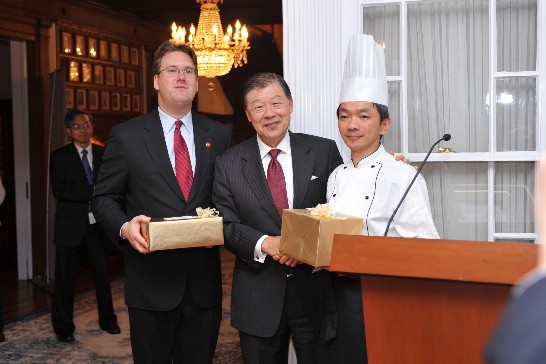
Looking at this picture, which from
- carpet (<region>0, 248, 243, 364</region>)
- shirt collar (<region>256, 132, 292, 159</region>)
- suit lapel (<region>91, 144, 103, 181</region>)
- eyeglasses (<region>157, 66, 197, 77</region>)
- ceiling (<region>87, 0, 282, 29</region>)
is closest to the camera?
shirt collar (<region>256, 132, 292, 159</region>)

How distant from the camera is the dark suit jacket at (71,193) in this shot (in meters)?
4.91

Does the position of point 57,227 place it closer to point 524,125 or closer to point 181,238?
point 181,238

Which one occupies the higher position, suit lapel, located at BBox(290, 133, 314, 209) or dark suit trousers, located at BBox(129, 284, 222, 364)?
suit lapel, located at BBox(290, 133, 314, 209)

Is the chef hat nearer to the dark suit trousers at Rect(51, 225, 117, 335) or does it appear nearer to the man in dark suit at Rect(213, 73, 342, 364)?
the man in dark suit at Rect(213, 73, 342, 364)

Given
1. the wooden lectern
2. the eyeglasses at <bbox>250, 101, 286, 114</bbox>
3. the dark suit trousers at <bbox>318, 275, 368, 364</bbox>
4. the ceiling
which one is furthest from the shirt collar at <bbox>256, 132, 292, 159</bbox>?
the ceiling

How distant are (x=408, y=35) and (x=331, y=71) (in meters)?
0.38

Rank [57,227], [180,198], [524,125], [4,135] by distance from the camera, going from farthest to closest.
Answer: [4,135] → [57,227] → [524,125] → [180,198]

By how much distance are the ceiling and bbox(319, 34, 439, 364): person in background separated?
18.8ft

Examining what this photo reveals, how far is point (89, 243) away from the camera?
16.3 feet

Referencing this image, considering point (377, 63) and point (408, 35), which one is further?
point (408, 35)

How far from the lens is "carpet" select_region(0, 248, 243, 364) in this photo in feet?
14.6

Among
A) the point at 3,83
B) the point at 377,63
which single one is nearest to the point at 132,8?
the point at 3,83

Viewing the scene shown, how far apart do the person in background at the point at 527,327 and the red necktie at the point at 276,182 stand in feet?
5.88

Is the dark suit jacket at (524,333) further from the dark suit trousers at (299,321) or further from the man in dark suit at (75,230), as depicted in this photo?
the man in dark suit at (75,230)
